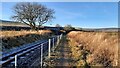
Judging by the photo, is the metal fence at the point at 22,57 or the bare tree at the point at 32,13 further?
the bare tree at the point at 32,13

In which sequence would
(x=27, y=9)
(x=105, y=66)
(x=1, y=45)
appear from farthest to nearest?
1. (x=27, y=9)
2. (x=1, y=45)
3. (x=105, y=66)

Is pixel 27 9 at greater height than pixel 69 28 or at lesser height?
greater

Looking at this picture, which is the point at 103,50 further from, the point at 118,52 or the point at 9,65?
the point at 9,65

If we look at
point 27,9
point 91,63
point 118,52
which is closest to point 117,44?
point 118,52

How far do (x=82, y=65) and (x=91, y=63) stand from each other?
2.80ft

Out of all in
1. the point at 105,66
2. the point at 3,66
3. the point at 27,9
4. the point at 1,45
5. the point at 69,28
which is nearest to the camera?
the point at 3,66

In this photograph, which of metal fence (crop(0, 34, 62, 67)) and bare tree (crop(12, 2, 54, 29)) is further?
bare tree (crop(12, 2, 54, 29))

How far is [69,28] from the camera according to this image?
377 feet

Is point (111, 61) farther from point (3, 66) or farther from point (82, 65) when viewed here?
point (3, 66)

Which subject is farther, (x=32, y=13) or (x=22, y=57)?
(x=32, y=13)

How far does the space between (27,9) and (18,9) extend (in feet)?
7.90

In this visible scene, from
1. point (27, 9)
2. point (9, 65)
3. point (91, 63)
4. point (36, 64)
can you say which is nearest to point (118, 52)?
point (91, 63)

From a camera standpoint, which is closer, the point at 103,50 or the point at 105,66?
the point at 105,66

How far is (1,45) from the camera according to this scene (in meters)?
19.7
